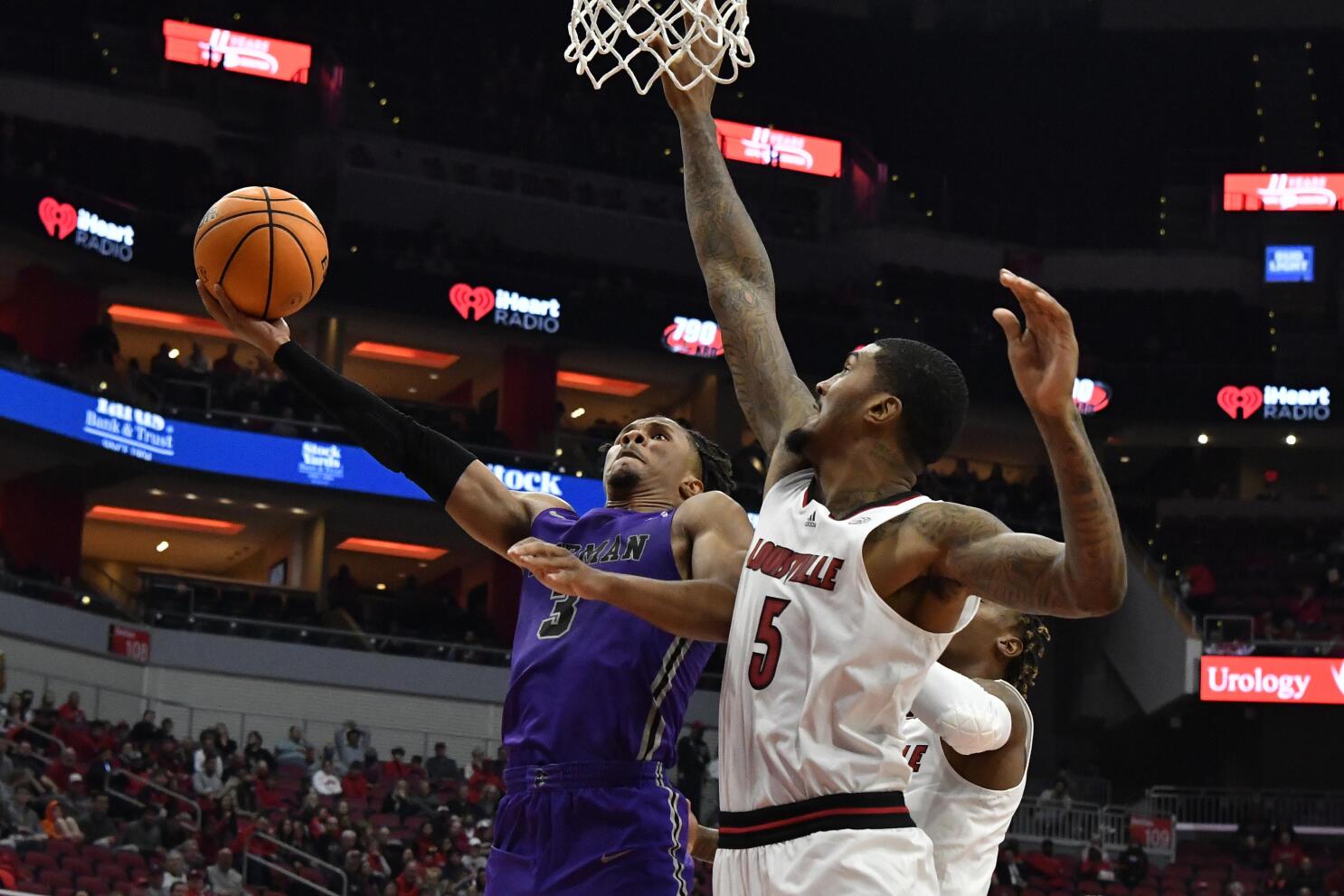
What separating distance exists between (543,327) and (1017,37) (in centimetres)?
1423

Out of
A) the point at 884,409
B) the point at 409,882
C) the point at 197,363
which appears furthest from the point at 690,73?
the point at 197,363

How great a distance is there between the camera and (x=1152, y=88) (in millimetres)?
40469

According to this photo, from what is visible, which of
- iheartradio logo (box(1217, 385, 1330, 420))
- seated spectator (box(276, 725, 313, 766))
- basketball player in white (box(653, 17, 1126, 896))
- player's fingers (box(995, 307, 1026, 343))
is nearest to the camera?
player's fingers (box(995, 307, 1026, 343))

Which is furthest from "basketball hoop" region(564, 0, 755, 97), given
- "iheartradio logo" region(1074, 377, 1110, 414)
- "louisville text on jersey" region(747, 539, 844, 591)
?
"iheartradio logo" region(1074, 377, 1110, 414)

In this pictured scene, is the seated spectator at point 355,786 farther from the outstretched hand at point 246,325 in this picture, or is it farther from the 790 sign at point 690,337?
the outstretched hand at point 246,325

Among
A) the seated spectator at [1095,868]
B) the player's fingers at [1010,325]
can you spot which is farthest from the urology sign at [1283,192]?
the player's fingers at [1010,325]

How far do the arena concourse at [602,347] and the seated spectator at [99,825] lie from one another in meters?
3.06

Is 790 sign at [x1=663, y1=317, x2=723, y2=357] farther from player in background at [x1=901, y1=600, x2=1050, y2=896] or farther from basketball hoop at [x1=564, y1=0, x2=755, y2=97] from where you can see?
player in background at [x1=901, y1=600, x2=1050, y2=896]

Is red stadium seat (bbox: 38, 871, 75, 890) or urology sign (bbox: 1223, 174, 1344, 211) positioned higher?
urology sign (bbox: 1223, 174, 1344, 211)

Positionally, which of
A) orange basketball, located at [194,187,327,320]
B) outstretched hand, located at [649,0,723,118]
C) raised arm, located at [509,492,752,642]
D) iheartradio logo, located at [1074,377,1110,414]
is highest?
iheartradio logo, located at [1074,377,1110,414]

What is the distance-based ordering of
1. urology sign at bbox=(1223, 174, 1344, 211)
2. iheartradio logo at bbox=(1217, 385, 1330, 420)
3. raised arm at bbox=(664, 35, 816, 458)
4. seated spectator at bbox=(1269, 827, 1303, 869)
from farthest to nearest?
urology sign at bbox=(1223, 174, 1344, 211), iheartradio logo at bbox=(1217, 385, 1330, 420), seated spectator at bbox=(1269, 827, 1303, 869), raised arm at bbox=(664, 35, 816, 458)

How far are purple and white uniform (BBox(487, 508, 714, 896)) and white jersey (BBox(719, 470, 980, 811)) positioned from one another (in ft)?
3.15

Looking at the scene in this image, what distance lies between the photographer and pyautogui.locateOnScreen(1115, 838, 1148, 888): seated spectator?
2491 cm

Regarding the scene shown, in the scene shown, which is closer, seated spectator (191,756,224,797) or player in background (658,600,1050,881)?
player in background (658,600,1050,881)
